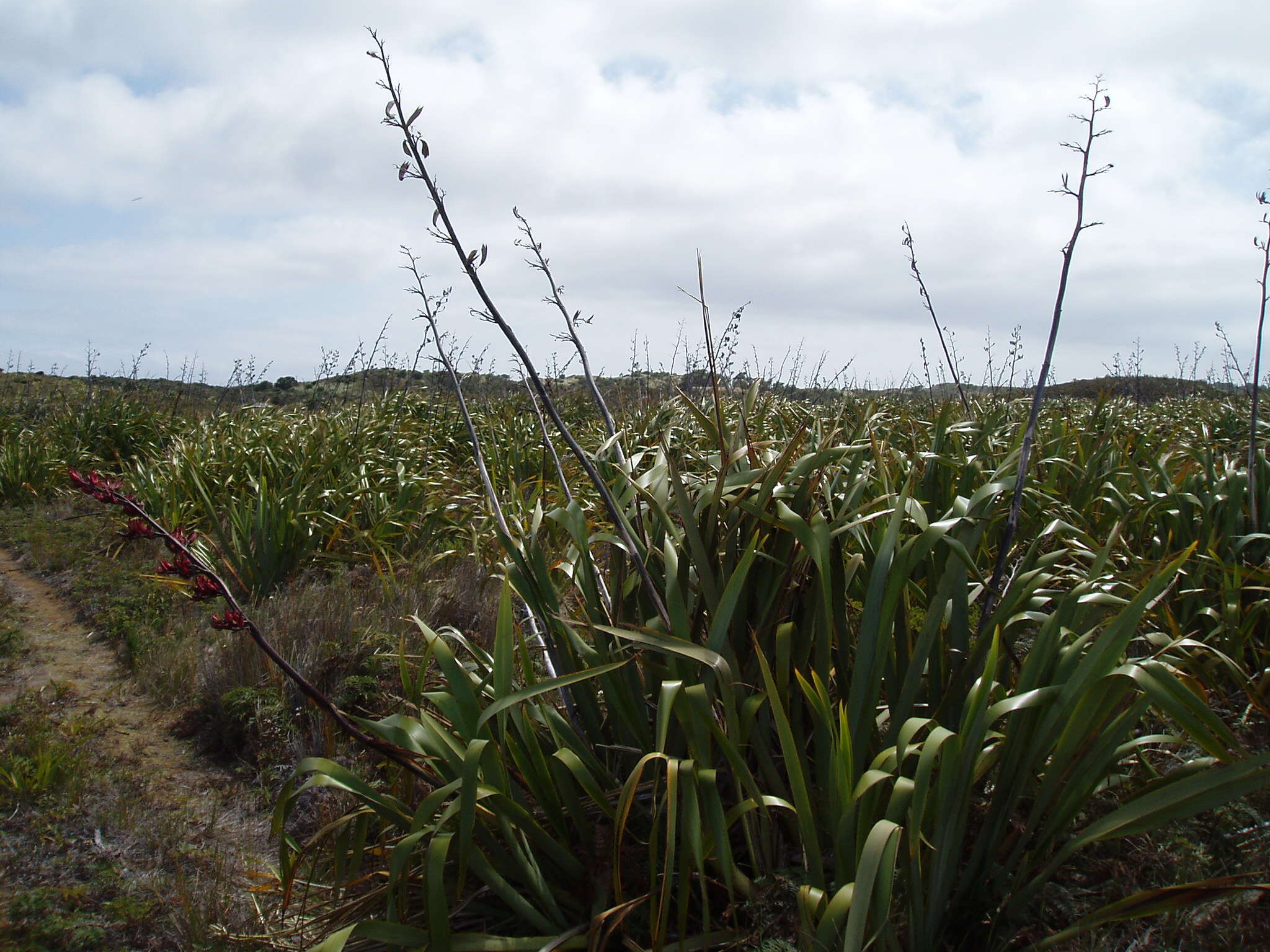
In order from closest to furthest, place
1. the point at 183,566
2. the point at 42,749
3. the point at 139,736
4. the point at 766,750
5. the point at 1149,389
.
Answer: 1. the point at 183,566
2. the point at 766,750
3. the point at 42,749
4. the point at 139,736
5. the point at 1149,389

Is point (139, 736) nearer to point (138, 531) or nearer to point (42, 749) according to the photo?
point (42, 749)

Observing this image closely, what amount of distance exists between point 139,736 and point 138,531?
247 centimetres

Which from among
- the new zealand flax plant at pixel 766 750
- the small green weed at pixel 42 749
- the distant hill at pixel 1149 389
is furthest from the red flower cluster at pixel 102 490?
the distant hill at pixel 1149 389

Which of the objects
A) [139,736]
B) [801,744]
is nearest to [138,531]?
[801,744]

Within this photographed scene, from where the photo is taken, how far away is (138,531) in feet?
5.19

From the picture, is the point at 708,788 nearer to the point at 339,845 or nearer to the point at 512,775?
the point at 512,775

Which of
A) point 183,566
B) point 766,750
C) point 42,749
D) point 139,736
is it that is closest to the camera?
point 183,566

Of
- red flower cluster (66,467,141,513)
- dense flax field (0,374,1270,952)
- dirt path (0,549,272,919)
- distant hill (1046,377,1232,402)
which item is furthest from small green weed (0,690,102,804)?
distant hill (1046,377,1232,402)

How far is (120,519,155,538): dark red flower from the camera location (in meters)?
1.57

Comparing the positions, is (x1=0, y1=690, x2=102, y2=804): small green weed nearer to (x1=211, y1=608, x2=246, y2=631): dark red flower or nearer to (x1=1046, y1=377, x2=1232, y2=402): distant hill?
(x1=211, y1=608, x2=246, y2=631): dark red flower

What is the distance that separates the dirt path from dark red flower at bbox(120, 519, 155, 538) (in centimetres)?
144

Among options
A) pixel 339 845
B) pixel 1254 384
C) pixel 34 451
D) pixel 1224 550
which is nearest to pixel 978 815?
pixel 339 845

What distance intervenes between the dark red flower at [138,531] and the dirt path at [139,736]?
144 centimetres

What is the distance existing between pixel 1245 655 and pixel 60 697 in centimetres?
503
